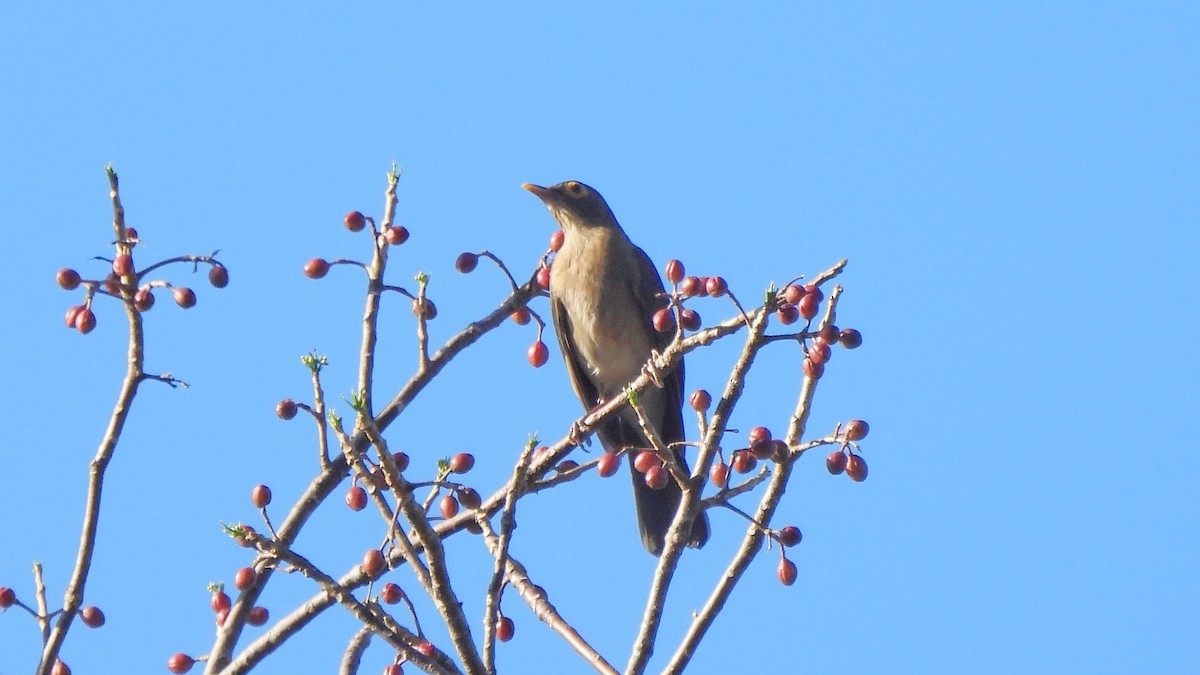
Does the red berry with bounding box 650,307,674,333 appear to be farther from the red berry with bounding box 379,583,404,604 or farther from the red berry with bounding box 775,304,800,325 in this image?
the red berry with bounding box 379,583,404,604

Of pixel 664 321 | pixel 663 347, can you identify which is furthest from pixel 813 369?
pixel 663 347

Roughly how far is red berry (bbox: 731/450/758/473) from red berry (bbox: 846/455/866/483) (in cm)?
24

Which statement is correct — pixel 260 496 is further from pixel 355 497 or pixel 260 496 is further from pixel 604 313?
pixel 604 313

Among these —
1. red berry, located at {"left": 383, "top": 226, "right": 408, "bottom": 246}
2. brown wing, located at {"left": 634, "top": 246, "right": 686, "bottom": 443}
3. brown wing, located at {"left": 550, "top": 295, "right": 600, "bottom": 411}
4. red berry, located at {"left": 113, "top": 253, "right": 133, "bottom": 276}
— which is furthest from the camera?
brown wing, located at {"left": 550, "top": 295, "right": 600, "bottom": 411}

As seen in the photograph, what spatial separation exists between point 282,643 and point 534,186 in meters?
4.54

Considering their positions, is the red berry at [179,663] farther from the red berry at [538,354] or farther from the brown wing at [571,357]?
the brown wing at [571,357]

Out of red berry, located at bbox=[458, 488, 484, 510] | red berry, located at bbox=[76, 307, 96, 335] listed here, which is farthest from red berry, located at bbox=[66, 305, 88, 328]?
red berry, located at bbox=[458, 488, 484, 510]

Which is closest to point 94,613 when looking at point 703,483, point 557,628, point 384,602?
point 384,602

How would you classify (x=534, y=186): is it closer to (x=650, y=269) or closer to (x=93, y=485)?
(x=650, y=269)

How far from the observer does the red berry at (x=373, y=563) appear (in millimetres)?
3229

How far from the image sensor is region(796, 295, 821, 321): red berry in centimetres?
329

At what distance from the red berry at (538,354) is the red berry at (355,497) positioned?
4.86ft

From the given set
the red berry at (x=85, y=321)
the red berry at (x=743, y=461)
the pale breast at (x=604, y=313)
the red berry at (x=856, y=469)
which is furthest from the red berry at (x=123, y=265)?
the pale breast at (x=604, y=313)

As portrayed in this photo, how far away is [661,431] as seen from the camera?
719 centimetres
